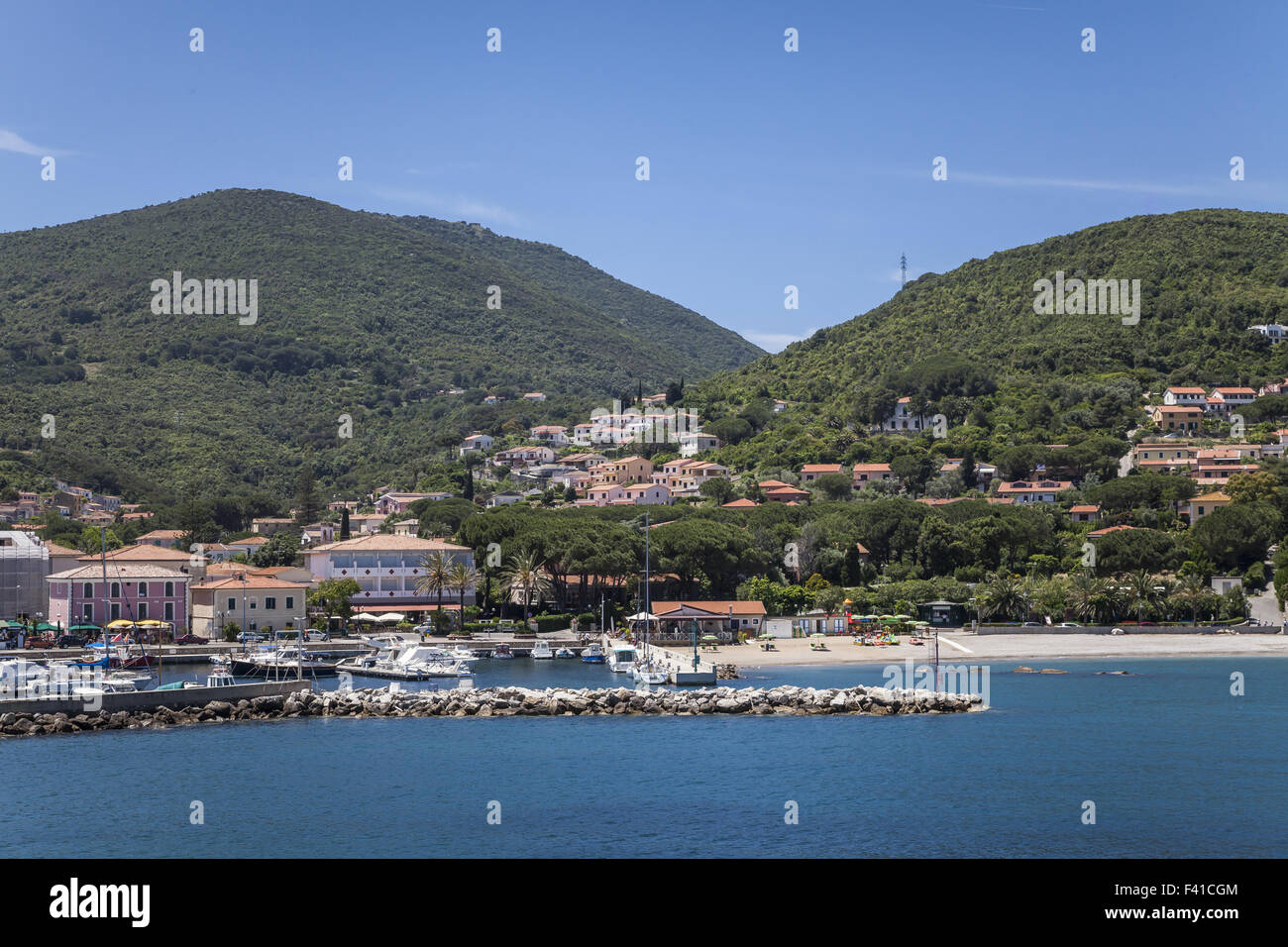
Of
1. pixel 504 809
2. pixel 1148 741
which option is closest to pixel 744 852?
pixel 504 809

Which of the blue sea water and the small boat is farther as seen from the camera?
the small boat

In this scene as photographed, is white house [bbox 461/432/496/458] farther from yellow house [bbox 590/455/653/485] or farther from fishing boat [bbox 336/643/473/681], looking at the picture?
fishing boat [bbox 336/643/473/681]

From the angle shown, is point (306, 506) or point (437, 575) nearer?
point (437, 575)

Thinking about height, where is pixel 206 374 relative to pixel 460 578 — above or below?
above

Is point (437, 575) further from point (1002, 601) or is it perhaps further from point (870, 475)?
point (870, 475)

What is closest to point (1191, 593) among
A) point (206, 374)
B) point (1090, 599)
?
point (1090, 599)

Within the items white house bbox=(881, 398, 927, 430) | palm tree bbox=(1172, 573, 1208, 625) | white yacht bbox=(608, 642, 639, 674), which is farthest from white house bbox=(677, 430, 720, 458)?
white yacht bbox=(608, 642, 639, 674)

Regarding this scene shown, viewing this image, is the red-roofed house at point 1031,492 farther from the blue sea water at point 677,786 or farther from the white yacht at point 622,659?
the blue sea water at point 677,786
